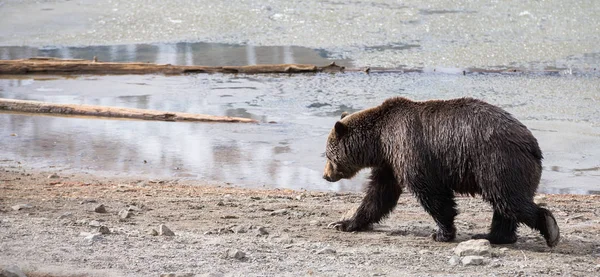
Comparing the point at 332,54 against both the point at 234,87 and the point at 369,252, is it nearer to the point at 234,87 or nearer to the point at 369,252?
the point at 234,87

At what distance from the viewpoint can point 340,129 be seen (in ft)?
→ 24.1

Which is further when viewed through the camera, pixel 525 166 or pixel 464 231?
pixel 464 231

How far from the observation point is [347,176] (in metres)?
7.61

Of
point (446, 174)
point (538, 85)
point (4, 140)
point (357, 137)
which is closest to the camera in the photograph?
point (446, 174)

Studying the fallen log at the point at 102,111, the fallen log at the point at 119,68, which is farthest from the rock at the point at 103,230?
the fallen log at the point at 119,68

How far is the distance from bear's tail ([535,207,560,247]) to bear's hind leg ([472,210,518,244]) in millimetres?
209

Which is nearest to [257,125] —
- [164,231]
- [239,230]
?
[239,230]

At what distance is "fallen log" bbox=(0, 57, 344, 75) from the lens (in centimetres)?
1505

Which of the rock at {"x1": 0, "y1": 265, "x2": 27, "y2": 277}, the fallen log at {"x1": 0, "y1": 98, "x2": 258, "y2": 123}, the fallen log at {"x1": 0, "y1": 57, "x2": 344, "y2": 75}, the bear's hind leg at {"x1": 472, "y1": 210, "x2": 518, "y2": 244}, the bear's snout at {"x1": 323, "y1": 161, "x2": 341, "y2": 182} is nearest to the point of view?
the rock at {"x1": 0, "y1": 265, "x2": 27, "y2": 277}

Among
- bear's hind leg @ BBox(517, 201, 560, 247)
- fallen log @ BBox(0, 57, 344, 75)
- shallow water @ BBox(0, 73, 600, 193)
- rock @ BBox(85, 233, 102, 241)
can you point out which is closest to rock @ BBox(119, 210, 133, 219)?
rock @ BBox(85, 233, 102, 241)

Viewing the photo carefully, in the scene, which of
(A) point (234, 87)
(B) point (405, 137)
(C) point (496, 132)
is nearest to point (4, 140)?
(A) point (234, 87)

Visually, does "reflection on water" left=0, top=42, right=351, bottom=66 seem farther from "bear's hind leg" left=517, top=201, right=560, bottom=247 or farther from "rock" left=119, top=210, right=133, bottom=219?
"bear's hind leg" left=517, top=201, right=560, bottom=247

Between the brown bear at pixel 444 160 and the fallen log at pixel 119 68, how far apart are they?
7470 millimetres

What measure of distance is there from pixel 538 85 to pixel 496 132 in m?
8.05
